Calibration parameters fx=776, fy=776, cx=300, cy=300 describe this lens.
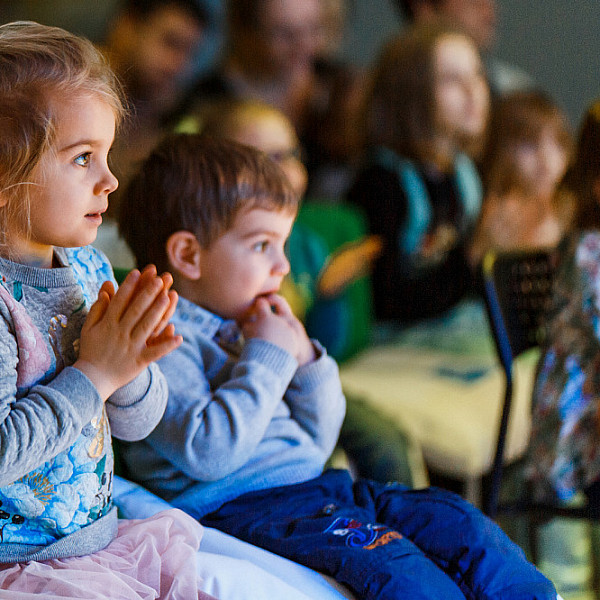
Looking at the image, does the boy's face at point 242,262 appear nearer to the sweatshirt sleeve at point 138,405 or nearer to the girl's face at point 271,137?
the sweatshirt sleeve at point 138,405

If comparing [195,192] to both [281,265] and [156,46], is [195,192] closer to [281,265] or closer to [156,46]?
[281,265]

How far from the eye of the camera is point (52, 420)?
0.65 metres

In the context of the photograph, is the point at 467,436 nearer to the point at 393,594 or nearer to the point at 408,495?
the point at 408,495

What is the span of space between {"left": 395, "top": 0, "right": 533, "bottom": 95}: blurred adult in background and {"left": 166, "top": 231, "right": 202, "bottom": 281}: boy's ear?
→ 213 cm

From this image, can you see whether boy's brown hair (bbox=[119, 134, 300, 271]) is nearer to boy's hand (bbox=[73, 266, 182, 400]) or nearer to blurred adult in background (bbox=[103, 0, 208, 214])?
boy's hand (bbox=[73, 266, 182, 400])

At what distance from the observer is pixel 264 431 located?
34.6 inches

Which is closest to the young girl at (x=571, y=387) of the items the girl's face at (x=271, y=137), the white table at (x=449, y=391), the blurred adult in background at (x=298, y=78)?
the white table at (x=449, y=391)

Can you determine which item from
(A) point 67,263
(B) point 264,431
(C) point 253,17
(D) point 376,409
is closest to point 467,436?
(D) point 376,409

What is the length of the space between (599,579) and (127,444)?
36.1 inches

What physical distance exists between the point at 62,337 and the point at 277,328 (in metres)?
0.28

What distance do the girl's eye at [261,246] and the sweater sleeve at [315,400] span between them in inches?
6.0

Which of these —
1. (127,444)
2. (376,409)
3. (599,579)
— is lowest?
(599,579)

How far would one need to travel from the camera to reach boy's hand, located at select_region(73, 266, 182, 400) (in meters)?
0.69

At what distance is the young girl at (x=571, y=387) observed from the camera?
1.25 m
